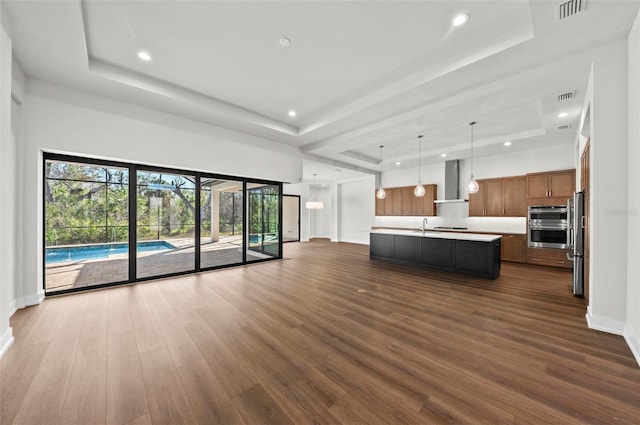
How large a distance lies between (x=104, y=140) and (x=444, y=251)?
6.70m

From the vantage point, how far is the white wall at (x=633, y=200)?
2.27 metres

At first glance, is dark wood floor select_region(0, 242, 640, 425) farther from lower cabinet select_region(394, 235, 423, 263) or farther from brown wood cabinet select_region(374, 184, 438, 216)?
brown wood cabinet select_region(374, 184, 438, 216)

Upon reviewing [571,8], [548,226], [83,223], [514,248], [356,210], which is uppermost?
[571,8]

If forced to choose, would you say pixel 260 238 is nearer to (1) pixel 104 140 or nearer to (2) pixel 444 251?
(1) pixel 104 140

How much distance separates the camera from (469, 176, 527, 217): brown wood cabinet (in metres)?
6.55

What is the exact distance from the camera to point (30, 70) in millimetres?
3193

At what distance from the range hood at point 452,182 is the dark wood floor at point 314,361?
4.39 m

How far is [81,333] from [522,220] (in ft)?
30.1

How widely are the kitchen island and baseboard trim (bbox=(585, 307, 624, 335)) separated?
200 centimetres

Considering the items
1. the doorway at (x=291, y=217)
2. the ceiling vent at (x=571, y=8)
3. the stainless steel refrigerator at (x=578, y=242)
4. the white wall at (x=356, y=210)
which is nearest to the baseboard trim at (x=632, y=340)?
the stainless steel refrigerator at (x=578, y=242)

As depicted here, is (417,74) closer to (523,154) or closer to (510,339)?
(510,339)

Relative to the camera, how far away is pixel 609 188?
2.69 metres

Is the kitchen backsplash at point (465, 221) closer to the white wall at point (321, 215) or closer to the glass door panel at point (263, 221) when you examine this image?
the white wall at point (321, 215)

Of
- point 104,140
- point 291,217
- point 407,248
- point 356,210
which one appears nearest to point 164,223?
point 104,140
